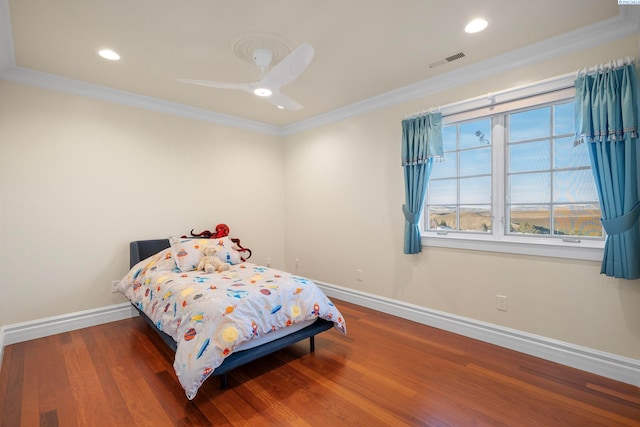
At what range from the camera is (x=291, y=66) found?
2.09m

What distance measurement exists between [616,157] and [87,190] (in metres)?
4.79

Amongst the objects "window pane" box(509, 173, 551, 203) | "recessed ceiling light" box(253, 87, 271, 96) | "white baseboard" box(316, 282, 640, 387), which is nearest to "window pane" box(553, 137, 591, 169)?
"window pane" box(509, 173, 551, 203)

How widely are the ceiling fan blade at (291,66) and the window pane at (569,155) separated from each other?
7.29ft

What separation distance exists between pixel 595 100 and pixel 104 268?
4851 mm

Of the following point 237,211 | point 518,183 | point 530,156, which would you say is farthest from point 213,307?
point 530,156

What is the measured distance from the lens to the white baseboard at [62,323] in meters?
2.96

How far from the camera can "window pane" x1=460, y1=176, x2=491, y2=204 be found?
3.04 m

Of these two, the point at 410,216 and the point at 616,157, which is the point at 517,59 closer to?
the point at 616,157

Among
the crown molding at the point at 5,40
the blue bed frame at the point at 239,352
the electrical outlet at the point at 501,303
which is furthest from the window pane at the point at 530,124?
the crown molding at the point at 5,40

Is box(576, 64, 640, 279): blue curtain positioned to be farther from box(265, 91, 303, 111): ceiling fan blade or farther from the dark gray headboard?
the dark gray headboard

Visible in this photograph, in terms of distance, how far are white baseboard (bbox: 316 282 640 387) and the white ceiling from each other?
2.43m

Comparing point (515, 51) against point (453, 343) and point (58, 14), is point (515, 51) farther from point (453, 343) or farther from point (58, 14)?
point (58, 14)

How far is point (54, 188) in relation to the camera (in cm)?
319

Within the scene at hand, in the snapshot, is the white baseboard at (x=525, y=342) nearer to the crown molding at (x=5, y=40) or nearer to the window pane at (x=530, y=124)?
the window pane at (x=530, y=124)
